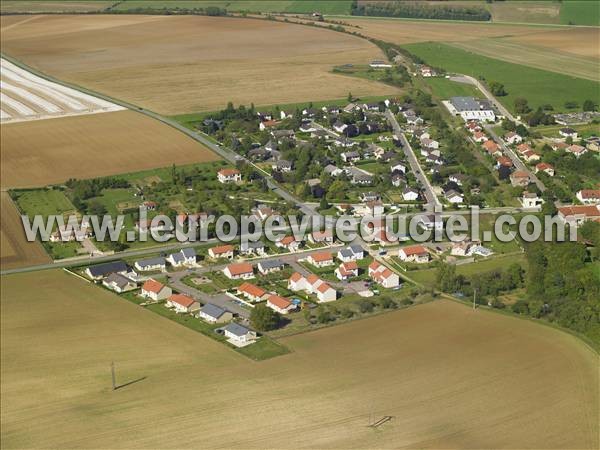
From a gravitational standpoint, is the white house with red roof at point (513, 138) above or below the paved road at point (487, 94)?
below

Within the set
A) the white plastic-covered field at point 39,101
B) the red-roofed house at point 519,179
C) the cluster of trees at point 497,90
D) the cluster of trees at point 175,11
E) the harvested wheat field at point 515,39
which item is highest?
the cluster of trees at point 175,11

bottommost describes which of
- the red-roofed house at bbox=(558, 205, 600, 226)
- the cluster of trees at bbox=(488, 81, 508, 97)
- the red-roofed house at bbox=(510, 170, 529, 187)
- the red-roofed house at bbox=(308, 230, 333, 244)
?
the red-roofed house at bbox=(308, 230, 333, 244)

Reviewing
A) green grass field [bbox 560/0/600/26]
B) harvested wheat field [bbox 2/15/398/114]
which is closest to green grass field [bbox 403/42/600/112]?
harvested wheat field [bbox 2/15/398/114]

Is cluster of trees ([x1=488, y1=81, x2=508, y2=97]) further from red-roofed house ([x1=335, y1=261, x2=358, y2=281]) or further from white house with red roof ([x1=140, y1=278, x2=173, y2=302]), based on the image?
white house with red roof ([x1=140, y1=278, x2=173, y2=302])

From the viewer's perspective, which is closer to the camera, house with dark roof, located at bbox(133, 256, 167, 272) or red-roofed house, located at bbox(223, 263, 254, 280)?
red-roofed house, located at bbox(223, 263, 254, 280)

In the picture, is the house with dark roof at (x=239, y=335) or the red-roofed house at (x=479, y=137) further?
the red-roofed house at (x=479, y=137)

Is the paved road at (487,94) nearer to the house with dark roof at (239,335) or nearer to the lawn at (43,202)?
the lawn at (43,202)

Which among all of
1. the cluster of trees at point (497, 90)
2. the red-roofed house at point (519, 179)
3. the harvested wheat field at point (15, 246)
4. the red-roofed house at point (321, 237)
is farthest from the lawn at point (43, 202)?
the cluster of trees at point (497, 90)
